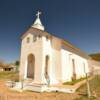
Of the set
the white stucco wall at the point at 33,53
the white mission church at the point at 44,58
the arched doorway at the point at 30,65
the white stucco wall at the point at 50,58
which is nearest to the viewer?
the white stucco wall at the point at 33,53

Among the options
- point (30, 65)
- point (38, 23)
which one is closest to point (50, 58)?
point (30, 65)

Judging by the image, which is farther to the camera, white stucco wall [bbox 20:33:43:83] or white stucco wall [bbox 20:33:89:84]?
white stucco wall [bbox 20:33:89:84]

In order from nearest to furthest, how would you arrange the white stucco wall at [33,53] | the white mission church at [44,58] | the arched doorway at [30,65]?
the white stucco wall at [33,53] < the white mission church at [44,58] < the arched doorway at [30,65]

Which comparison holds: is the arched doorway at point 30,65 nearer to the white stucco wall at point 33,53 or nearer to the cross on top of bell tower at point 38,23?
the white stucco wall at point 33,53

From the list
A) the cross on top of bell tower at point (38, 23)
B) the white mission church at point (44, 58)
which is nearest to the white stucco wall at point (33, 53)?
the white mission church at point (44, 58)

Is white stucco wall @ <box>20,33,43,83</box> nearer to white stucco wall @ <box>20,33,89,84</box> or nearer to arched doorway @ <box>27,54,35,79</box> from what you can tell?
→ white stucco wall @ <box>20,33,89,84</box>

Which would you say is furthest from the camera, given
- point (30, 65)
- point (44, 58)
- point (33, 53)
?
point (30, 65)

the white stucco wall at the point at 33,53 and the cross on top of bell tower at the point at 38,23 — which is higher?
the cross on top of bell tower at the point at 38,23

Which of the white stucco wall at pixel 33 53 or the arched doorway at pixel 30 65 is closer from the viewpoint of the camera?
the white stucco wall at pixel 33 53

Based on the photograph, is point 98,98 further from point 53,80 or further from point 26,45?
point 26,45

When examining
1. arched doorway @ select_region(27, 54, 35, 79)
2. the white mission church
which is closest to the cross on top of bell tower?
the white mission church

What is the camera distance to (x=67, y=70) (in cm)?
2038

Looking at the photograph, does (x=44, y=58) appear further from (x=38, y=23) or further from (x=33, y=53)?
(x=38, y=23)

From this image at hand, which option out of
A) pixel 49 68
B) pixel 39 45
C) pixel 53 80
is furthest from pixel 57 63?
pixel 39 45
